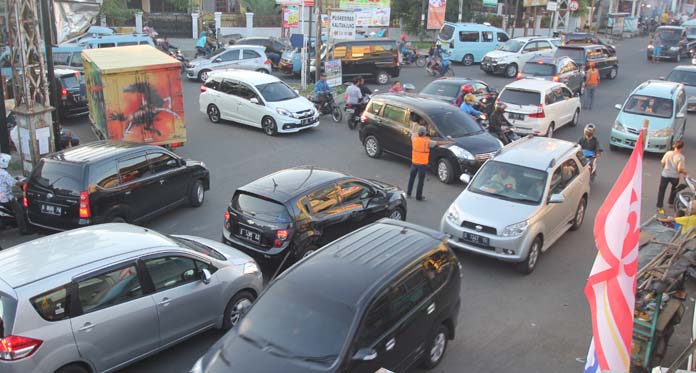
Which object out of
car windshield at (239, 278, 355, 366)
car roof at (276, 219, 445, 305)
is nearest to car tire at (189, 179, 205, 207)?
car roof at (276, 219, 445, 305)

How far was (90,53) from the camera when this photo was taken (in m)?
15.6

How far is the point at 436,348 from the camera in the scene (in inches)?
276

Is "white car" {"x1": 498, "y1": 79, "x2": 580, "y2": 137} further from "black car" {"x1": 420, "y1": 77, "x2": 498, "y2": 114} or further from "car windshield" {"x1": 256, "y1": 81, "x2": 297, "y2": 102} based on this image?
"car windshield" {"x1": 256, "y1": 81, "x2": 297, "y2": 102}

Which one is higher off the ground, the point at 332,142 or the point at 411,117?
the point at 411,117

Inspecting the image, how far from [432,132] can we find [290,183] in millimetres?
6069

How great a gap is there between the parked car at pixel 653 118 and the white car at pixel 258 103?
907 cm

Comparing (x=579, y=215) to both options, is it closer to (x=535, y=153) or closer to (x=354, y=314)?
(x=535, y=153)

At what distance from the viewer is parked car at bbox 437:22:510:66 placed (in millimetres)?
32406

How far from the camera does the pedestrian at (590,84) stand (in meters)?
22.4

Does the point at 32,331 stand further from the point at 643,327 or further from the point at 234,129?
the point at 234,129

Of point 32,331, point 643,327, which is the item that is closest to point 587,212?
point 643,327

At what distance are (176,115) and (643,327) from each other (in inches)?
486

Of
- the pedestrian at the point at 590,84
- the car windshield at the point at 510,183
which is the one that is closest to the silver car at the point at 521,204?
the car windshield at the point at 510,183

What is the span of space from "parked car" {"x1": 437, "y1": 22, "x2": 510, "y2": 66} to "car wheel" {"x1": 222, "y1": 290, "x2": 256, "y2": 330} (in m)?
27.0
